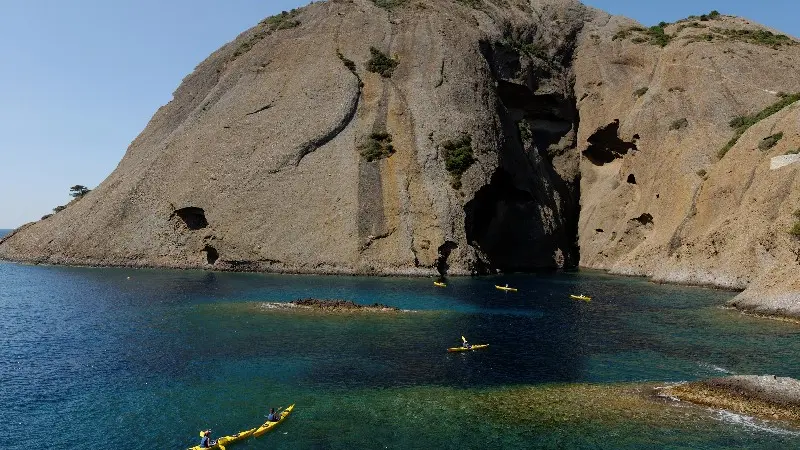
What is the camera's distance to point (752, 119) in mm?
96000

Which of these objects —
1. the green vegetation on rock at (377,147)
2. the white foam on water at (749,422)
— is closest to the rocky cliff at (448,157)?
the green vegetation on rock at (377,147)

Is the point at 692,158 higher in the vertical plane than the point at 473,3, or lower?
lower

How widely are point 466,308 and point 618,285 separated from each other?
1238 inches

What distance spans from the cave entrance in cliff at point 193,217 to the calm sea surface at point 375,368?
29.4 metres

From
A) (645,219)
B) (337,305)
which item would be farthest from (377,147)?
(645,219)

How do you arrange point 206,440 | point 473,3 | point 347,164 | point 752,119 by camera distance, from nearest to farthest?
point 206,440 < point 752,119 < point 347,164 < point 473,3

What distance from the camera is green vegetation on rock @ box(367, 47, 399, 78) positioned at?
364 ft

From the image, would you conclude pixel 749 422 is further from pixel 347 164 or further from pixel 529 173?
pixel 529 173

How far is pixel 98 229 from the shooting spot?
97.9 meters

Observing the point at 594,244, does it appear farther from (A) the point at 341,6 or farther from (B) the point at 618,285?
(A) the point at 341,6

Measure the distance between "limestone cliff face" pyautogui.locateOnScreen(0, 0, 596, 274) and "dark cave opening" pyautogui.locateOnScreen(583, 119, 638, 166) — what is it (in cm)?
430

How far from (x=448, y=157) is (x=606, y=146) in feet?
144

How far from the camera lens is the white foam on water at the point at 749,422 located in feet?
91.4

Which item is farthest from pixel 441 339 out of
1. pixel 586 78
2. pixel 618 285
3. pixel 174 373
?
pixel 586 78
